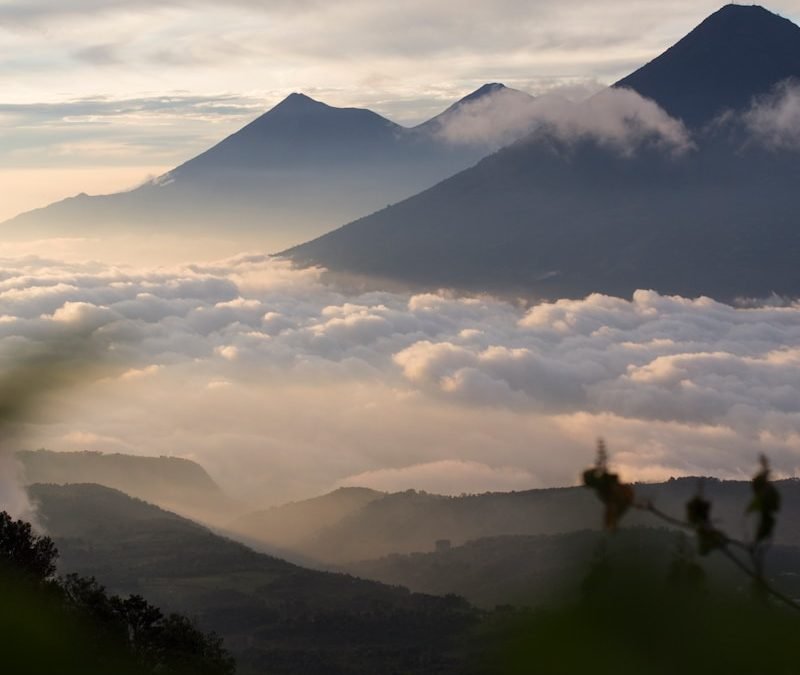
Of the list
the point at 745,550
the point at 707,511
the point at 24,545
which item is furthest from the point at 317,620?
the point at 745,550

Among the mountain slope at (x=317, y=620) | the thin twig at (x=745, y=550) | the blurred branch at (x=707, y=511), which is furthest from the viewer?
the mountain slope at (x=317, y=620)

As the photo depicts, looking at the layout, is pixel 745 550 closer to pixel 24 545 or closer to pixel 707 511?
pixel 707 511

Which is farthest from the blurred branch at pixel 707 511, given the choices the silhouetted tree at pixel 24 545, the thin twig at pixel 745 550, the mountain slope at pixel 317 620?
the mountain slope at pixel 317 620

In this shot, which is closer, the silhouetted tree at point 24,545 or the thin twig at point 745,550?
the thin twig at point 745,550

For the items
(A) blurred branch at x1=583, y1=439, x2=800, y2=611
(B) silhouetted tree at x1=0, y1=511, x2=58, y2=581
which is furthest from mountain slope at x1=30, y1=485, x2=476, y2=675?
(A) blurred branch at x1=583, y1=439, x2=800, y2=611

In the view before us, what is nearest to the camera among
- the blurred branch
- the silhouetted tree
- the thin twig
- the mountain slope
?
the thin twig

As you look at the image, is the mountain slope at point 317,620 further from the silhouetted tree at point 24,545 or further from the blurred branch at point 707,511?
the blurred branch at point 707,511

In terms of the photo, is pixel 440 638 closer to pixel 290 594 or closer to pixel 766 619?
pixel 290 594

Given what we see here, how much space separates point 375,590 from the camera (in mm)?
192250

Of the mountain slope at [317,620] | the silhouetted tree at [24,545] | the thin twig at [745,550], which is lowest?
the mountain slope at [317,620]

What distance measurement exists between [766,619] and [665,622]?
25 cm

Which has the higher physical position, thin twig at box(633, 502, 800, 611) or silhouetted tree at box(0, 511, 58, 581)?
thin twig at box(633, 502, 800, 611)

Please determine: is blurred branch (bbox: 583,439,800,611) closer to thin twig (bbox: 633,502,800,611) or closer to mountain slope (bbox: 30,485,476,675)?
thin twig (bbox: 633,502,800,611)

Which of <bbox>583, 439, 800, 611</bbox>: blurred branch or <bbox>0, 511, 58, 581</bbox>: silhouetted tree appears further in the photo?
<bbox>0, 511, 58, 581</bbox>: silhouetted tree
